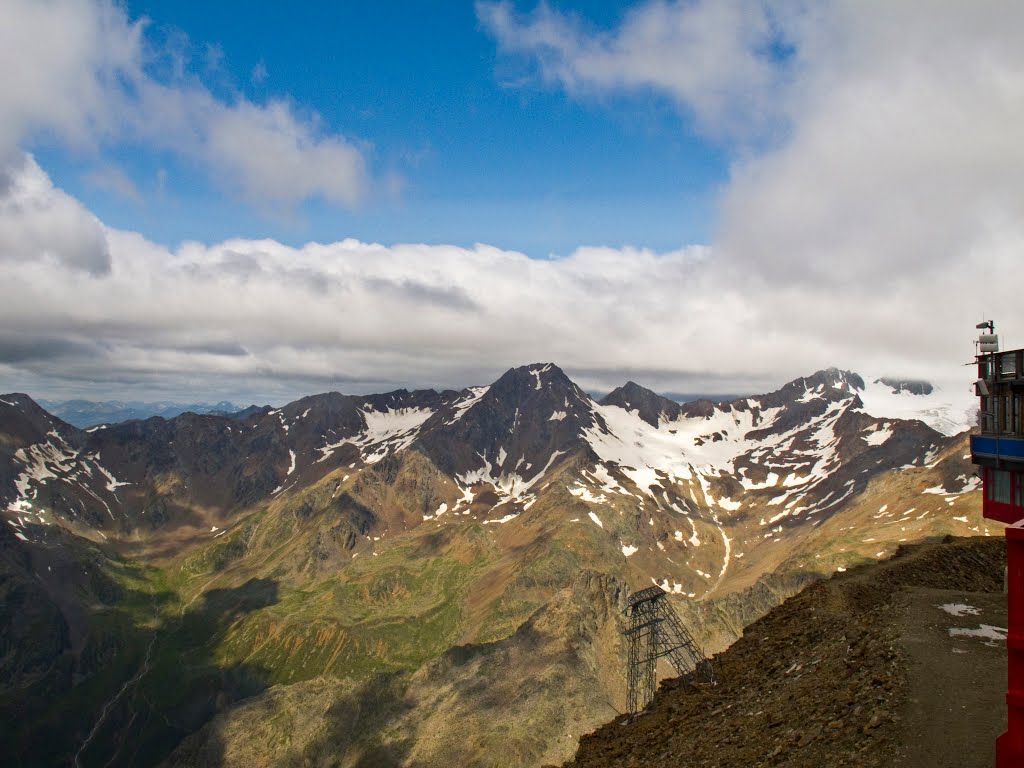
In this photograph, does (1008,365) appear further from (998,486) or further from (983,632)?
(983,632)

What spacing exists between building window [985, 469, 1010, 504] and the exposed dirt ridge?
13.2 feet

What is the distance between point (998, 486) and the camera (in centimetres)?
3850

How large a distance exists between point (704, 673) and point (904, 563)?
14190mm

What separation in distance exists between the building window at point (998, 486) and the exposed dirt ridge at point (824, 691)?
4.01 metres

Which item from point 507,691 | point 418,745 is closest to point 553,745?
point 507,691

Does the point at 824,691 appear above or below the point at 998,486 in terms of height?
below

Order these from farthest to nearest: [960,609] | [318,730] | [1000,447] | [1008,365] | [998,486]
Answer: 1. [318,730]
2. [998,486]
3. [1000,447]
4. [1008,365]
5. [960,609]

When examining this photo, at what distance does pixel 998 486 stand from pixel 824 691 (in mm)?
22814

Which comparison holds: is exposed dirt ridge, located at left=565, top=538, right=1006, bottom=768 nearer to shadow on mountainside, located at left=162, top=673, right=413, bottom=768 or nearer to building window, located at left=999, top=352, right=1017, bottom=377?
building window, located at left=999, top=352, right=1017, bottom=377

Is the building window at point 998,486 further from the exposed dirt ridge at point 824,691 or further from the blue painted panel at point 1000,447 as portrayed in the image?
the exposed dirt ridge at point 824,691

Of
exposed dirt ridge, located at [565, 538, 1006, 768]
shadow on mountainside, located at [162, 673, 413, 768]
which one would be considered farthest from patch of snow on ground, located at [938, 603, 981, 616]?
shadow on mountainside, located at [162, 673, 413, 768]

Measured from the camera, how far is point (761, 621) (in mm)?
37500

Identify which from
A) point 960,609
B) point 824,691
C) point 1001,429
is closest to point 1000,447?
point 1001,429

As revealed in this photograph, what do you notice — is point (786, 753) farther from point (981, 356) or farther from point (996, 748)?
point (981, 356)
